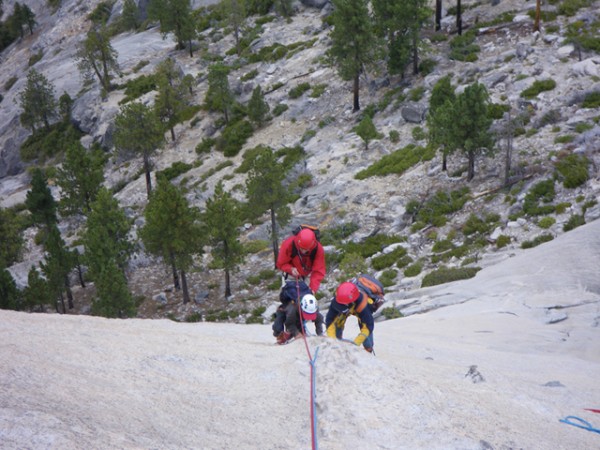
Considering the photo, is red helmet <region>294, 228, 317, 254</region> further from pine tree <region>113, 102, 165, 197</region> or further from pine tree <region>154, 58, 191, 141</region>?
pine tree <region>154, 58, 191, 141</region>

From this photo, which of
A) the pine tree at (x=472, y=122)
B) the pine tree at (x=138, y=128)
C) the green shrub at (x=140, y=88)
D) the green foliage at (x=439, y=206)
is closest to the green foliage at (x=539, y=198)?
the green foliage at (x=439, y=206)

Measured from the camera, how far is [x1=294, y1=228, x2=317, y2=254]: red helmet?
8891 millimetres

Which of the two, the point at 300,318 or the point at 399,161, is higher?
the point at 300,318

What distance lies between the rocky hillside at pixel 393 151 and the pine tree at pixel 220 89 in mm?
2256

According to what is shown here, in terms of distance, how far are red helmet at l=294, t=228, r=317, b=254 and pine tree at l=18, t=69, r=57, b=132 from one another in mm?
68030

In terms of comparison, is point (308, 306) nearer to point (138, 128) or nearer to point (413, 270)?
point (413, 270)

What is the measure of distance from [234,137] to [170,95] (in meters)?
10.2

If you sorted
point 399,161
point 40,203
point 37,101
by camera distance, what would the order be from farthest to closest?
1. point 37,101
2. point 40,203
3. point 399,161

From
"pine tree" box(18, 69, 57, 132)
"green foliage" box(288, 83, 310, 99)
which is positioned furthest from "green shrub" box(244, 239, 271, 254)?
"pine tree" box(18, 69, 57, 132)

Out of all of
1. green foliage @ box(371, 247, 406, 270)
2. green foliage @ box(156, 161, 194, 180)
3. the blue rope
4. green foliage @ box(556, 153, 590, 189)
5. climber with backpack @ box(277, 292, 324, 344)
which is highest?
climber with backpack @ box(277, 292, 324, 344)

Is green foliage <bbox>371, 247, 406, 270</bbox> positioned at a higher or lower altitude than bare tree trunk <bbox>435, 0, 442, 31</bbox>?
lower

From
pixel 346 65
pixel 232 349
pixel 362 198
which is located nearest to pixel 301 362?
pixel 232 349

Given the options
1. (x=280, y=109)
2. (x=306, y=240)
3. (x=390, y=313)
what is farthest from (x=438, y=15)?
(x=306, y=240)

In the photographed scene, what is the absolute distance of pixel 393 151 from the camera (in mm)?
37719
